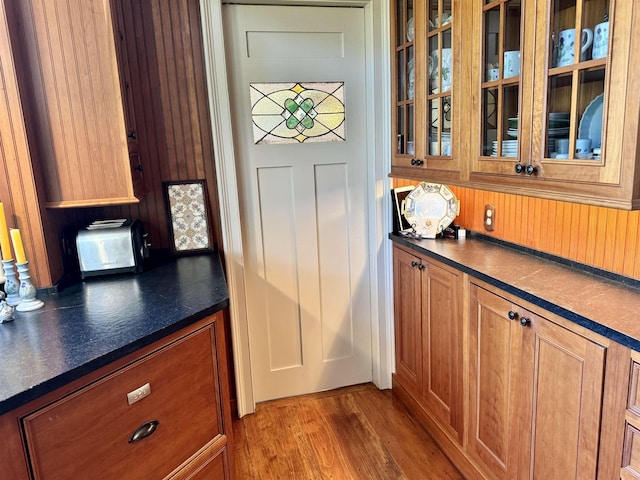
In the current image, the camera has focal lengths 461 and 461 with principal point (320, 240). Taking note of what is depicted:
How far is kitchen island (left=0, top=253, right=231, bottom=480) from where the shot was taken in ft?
3.51

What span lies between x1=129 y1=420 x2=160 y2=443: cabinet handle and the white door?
121cm

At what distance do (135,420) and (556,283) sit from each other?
1.38 metres

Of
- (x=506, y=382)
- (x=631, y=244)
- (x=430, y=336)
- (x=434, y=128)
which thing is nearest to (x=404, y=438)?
(x=430, y=336)

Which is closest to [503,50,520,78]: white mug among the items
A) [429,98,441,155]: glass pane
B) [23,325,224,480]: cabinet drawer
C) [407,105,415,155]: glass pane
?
[429,98,441,155]: glass pane

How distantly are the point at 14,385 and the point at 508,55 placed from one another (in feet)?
5.60

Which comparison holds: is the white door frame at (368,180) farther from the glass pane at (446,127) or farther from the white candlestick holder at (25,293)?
the white candlestick holder at (25,293)

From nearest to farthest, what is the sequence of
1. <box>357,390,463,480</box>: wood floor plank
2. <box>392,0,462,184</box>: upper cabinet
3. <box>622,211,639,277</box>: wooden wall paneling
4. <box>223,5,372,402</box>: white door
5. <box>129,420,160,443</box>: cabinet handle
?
<box>129,420,160,443</box>: cabinet handle
<box>622,211,639,277</box>: wooden wall paneling
<box>392,0,462,184</box>: upper cabinet
<box>357,390,463,480</box>: wood floor plank
<box>223,5,372,402</box>: white door

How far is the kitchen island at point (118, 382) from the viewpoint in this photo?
3.51ft

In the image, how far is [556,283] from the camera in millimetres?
1545

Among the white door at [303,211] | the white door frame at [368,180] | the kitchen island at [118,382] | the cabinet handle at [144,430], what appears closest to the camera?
the kitchen island at [118,382]

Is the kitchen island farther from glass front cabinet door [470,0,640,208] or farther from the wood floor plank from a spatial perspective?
glass front cabinet door [470,0,640,208]

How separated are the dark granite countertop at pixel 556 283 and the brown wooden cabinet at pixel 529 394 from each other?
0.07 m

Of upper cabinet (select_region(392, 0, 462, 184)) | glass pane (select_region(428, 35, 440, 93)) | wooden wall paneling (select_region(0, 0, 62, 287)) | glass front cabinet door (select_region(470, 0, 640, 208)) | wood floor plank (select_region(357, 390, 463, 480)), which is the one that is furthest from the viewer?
wood floor plank (select_region(357, 390, 463, 480))

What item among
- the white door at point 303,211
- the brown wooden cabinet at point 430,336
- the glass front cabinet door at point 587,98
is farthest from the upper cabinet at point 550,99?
the white door at point 303,211
